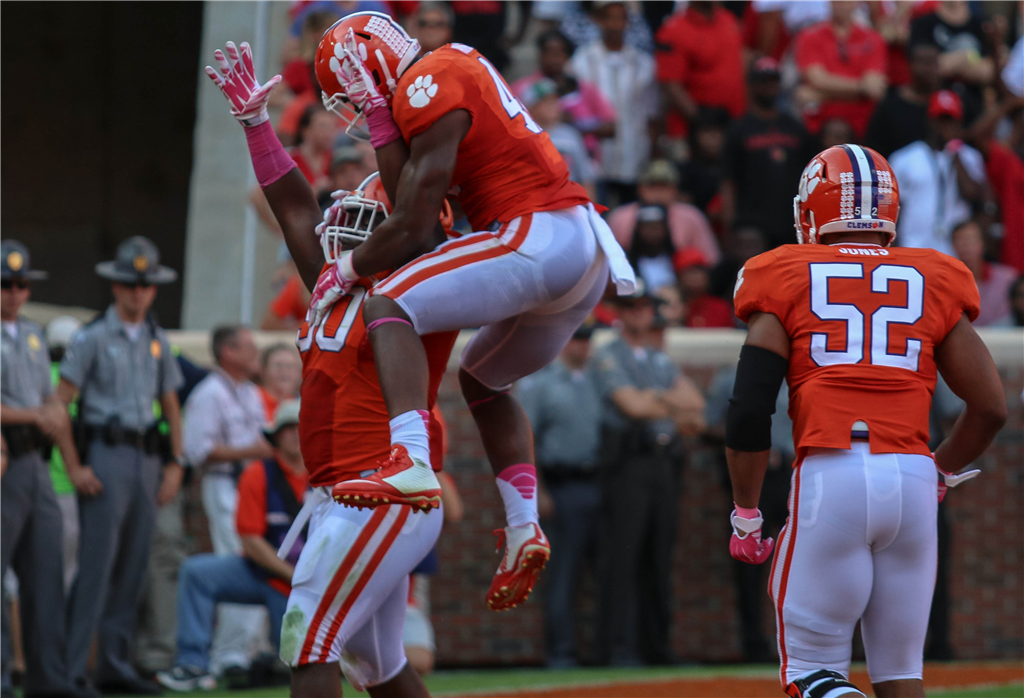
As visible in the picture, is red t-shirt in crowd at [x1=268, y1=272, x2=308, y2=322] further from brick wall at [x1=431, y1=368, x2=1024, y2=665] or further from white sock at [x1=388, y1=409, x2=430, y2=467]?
white sock at [x1=388, y1=409, x2=430, y2=467]

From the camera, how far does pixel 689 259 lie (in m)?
10.9

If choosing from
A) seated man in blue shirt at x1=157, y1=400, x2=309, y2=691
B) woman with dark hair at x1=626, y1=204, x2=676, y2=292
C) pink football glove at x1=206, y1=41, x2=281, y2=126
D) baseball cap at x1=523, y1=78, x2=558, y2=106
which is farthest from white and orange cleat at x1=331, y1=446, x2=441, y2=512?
baseball cap at x1=523, y1=78, x2=558, y2=106

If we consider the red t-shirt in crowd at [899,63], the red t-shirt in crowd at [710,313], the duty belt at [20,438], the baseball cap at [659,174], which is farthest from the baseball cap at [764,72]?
the duty belt at [20,438]

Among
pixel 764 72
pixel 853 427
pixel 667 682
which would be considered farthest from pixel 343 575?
pixel 764 72

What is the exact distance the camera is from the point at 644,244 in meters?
11.0

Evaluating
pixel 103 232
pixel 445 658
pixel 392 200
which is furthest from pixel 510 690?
pixel 103 232

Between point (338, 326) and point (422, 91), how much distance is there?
78cm

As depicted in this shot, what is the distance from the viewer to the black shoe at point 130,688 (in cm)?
805

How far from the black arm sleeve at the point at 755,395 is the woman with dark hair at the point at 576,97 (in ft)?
26.1

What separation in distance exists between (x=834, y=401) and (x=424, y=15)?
25.7 ft

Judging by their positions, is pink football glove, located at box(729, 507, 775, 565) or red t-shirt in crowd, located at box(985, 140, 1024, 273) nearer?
pink football glove, located at box(729, 507, 775, 565)

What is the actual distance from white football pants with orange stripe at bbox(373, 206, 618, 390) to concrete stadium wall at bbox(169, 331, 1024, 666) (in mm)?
6276

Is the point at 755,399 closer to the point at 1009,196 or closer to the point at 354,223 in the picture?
the point at 354,223

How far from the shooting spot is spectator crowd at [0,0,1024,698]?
8125 millimetres
